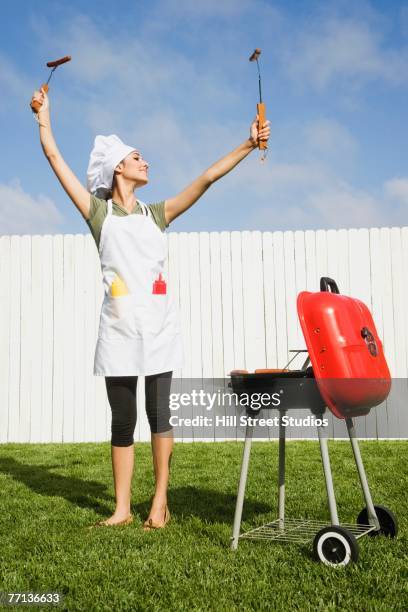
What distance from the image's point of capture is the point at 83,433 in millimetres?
7391

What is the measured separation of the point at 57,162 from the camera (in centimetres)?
329

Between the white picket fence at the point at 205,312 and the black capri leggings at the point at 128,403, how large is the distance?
12.6 ft

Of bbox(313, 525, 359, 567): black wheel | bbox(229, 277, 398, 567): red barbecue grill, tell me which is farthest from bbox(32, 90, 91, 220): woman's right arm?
bbox(313, 525, 359, 567): black wheel

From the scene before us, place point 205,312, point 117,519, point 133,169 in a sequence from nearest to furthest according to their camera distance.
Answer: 1. point 117,519
2. point 133,169
3. point 205,312

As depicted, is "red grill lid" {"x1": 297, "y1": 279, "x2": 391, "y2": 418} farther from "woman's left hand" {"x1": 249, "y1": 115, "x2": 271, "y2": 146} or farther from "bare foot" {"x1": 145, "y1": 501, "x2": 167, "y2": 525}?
"bare foot" {"x1": 145, "y1": 501, "x2": 167, "y2": 525}

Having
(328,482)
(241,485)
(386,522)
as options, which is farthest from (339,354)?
(386,522)

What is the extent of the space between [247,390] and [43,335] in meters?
5.09

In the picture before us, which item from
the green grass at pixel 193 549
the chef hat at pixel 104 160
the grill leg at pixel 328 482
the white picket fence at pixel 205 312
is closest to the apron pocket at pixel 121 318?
the chef hat at pixel 104 160

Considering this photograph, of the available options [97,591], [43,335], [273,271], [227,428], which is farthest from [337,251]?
[97,591]

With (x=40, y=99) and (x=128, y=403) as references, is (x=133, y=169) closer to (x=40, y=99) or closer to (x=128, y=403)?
(x=40, y=99)

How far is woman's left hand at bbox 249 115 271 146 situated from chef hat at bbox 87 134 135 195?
0.76 m

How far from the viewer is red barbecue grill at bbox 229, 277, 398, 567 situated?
2.59 metres

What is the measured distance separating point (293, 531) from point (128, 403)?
0.97 m

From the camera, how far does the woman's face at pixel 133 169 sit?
3.46m
